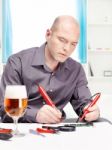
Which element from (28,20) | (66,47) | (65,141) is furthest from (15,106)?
(28,20)

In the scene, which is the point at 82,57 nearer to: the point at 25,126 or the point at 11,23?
the point at 11,23

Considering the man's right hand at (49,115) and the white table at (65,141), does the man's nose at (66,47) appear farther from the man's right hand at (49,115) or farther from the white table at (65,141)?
the white table at (65,141)

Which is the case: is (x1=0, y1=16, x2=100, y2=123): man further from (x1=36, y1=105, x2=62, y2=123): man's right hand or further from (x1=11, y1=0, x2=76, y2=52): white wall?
(x1=11, y1=0, x2=76, y2=52): white wall

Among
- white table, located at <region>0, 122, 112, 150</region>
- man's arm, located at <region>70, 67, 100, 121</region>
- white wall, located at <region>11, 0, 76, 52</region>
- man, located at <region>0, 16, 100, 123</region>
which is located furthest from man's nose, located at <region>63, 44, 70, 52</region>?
white wall, located at <region>11, 0, 76, 52</region>

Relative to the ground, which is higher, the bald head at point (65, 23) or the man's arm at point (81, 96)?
the bald head at point (65, 23)

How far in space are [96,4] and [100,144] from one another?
11.9 ft

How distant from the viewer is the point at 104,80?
4.55 meters

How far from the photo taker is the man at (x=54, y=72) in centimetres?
173

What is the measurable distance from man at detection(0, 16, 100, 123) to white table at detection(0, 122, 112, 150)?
1.14 feet

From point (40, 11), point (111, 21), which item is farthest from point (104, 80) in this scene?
point (40, 11)

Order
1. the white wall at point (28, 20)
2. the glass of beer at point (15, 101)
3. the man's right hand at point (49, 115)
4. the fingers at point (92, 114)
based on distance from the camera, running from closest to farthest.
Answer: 1. the glass of beer at point (15, 101)
2. the man's right hand at point (49, 115)
3. the fingers at point (92, 114)
4. the white wall at point (28, 20)

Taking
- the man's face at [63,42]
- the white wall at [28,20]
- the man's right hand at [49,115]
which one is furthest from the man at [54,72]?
the white wall at [28,20]

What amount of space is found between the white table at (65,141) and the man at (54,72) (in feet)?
1.14

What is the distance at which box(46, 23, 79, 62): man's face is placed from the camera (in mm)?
1709
